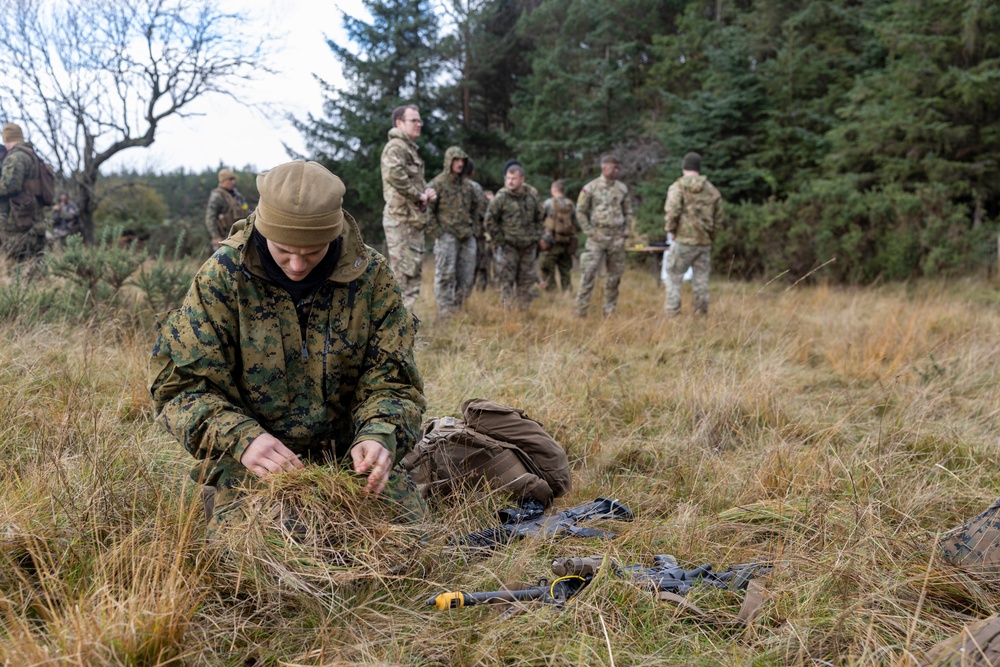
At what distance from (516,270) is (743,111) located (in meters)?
8.74

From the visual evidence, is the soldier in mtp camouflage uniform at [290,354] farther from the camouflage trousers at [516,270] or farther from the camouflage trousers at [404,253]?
the camouflage trousers at [516,270]

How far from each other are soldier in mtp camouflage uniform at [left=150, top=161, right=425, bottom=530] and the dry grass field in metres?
0.18

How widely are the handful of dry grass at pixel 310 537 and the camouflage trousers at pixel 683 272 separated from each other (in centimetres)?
610

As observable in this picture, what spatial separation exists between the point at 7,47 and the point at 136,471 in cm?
1341

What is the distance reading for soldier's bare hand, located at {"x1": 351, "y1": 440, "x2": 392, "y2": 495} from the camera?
2070 mm

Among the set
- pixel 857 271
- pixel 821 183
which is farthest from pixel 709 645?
pixel 821 183

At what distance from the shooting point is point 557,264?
1035cm

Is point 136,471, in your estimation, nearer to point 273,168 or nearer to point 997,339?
point 273,168

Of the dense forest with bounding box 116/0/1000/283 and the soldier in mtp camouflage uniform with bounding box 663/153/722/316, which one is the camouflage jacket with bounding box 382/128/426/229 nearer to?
the soldier in mtp camouflage uniform with bounding box 663/153/722/316

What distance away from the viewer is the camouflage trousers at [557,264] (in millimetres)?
10078

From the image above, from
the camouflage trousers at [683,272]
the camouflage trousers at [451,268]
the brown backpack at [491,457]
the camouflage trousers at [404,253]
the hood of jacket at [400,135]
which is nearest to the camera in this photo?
the brown backpack at [491,457]

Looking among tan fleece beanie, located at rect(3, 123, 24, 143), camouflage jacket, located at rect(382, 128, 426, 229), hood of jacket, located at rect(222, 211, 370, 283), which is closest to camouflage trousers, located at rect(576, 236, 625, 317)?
camouflage jacket, located at rect(382, 128, 426, 229)

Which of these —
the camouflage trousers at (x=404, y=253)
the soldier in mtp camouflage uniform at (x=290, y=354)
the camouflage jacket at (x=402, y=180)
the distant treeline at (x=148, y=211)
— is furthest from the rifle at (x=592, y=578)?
the distant treeline at (x=148, y=211)

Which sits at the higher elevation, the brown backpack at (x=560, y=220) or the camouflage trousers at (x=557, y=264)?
the brown backpack at (x=560, y=220)
